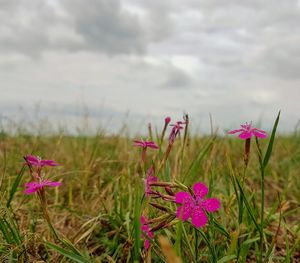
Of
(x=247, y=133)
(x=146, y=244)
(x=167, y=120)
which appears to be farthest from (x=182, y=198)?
(x=167, y=120)

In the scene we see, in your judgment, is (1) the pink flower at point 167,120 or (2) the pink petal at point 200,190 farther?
(1) the pink flower at point 167,120

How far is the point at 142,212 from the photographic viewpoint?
1.34 m

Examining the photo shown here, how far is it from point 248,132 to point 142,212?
1.35 ft

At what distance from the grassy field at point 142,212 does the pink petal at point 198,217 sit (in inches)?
1.9

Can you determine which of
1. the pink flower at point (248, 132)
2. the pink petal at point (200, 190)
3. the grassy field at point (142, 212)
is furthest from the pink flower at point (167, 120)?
the pink petal at point (200, 190)

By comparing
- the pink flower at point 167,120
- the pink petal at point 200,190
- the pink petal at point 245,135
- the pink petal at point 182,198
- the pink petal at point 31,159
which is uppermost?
the pink flower at point 167,120

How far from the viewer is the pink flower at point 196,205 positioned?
104cm

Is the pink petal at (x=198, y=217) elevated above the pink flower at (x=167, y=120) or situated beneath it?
situated beneath

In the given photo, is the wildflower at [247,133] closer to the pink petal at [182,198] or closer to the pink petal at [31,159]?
the pink petal at [182,198]

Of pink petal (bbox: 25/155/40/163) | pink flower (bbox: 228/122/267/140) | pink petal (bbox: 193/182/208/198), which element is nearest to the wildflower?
pink flower (bbox: 228/122/267/140)

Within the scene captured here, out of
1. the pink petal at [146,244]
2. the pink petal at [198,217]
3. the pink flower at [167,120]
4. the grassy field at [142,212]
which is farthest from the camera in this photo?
the pink flower at [167,120]

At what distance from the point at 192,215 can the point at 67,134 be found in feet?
11.5

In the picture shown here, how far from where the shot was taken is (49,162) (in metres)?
1.31

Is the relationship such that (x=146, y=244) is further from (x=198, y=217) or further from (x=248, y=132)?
(x=248, y=132)
